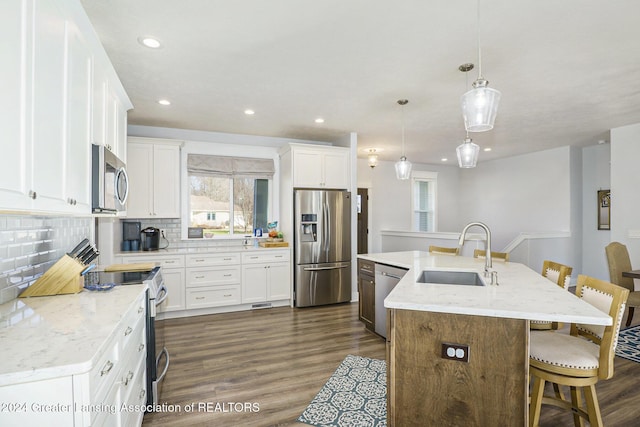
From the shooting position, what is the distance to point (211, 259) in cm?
448

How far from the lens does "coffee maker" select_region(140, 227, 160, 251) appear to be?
4.40 m

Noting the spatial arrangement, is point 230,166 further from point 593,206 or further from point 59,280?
point 593,206

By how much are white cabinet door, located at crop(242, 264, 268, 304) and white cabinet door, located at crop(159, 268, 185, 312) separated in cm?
81

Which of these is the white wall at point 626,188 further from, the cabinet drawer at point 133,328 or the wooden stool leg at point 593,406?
the cabinet drawer at point 133,328

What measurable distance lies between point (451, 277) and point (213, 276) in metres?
3.19

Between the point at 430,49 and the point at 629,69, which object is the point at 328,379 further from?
the point at 629,69

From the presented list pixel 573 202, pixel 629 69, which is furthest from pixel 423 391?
pixel 573 202

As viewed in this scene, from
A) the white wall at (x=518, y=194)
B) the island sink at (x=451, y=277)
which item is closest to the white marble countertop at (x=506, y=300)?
the island sink at (x=451, y=277)

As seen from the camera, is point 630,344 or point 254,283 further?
point 254,283

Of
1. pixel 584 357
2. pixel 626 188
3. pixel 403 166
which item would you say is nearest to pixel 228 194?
pixel 403 166

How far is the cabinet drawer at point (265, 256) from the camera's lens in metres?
4.68

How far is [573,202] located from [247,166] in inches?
237

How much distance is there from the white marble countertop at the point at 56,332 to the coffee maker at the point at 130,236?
2.64 metres

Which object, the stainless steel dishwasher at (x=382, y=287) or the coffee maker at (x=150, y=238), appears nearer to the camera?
the stainless steel dishwasher at (x=382, y=287)
